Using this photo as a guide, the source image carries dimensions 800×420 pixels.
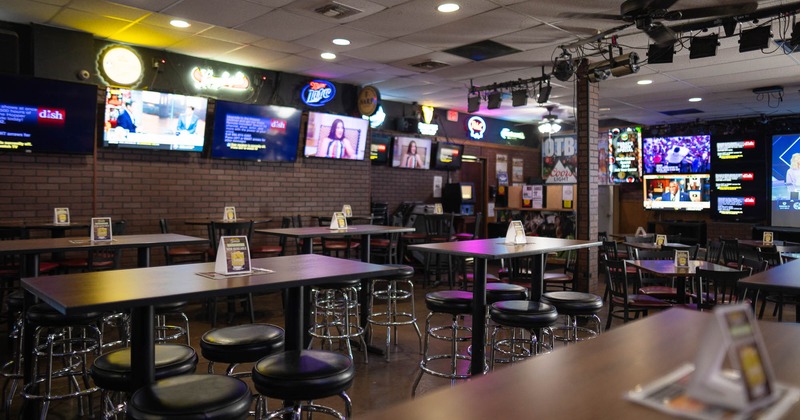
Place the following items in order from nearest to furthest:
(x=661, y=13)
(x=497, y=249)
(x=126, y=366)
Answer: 1. (x=126, y=366)
2. (x=497, y=249)
3. (x=661, y=13)

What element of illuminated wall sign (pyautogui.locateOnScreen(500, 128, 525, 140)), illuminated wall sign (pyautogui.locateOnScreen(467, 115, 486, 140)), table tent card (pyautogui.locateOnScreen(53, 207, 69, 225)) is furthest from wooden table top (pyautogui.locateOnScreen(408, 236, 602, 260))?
illuminated wall sign (pyautogui.locateOnScreen(500, 128, 525, 140))

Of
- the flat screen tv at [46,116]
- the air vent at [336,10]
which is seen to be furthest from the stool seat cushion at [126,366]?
the flat screen tv at [46,116]

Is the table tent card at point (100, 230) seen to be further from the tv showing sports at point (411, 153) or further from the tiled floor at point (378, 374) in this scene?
the tv showing sports at point (411, 153)

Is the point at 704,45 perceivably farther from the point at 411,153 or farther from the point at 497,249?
the point at 411,153

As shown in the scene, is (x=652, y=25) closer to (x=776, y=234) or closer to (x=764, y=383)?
(x=764, y=383)

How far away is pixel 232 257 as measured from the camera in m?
2.60

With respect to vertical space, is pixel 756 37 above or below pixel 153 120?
above

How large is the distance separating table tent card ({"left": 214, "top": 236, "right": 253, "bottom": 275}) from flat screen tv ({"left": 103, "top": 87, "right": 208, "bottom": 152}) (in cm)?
460

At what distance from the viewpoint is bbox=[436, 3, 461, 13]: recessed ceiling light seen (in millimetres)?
5166

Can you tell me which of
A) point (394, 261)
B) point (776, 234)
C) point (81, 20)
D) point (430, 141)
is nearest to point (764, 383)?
point (81, 20)

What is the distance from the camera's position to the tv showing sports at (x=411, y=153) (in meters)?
10.3

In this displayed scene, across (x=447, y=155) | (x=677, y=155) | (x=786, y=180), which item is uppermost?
(x=677, y=155)

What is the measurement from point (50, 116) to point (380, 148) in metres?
5.22

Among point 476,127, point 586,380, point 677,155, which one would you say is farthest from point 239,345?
point 677,155
